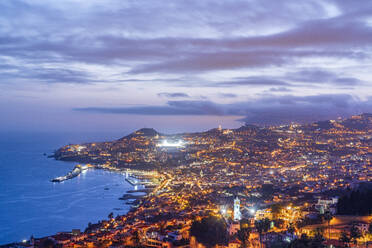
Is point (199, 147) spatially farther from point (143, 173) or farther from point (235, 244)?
point (235, 244)

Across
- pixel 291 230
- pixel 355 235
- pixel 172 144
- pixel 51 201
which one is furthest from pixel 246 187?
pixel 172 144

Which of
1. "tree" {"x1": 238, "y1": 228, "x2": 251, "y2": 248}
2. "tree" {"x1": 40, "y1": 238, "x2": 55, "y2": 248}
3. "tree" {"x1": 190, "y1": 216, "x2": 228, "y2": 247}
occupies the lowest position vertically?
"tree" {"x1": 40, "y1": 238, "x2": 55, "y2": 248}

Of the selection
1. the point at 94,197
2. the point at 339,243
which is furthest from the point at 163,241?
the point at 94,197

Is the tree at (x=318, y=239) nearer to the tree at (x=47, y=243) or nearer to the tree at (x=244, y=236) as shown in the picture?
the tree at (x=244, y=236)

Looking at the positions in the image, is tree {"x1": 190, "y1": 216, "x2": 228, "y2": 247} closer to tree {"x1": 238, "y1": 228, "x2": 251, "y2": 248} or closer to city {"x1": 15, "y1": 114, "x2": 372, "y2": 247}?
city {"x1": 15, "y1": 114, "x2": 372, "y2": 247}

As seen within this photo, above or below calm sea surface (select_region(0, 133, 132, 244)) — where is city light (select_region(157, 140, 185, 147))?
above

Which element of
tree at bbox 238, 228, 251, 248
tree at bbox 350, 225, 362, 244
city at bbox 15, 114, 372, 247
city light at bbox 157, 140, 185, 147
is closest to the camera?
tree at bbox 350, 225, 362, 244

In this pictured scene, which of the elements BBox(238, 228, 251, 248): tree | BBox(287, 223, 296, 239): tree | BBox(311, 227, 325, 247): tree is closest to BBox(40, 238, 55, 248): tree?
BBox(238, 228, 251, 248): tree

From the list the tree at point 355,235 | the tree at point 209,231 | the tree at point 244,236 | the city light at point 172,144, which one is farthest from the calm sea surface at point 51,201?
the city light at point 172,144

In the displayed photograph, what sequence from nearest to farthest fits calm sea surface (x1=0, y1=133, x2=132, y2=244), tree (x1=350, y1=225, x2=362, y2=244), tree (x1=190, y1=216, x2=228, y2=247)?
tree (x1=350, y1=225, x2=362, y2=244) < tree (x1=190, y1=216, x2=228, y2=247) < calm sea surface (x1=0, y1=133, x2=132, y2=244)
